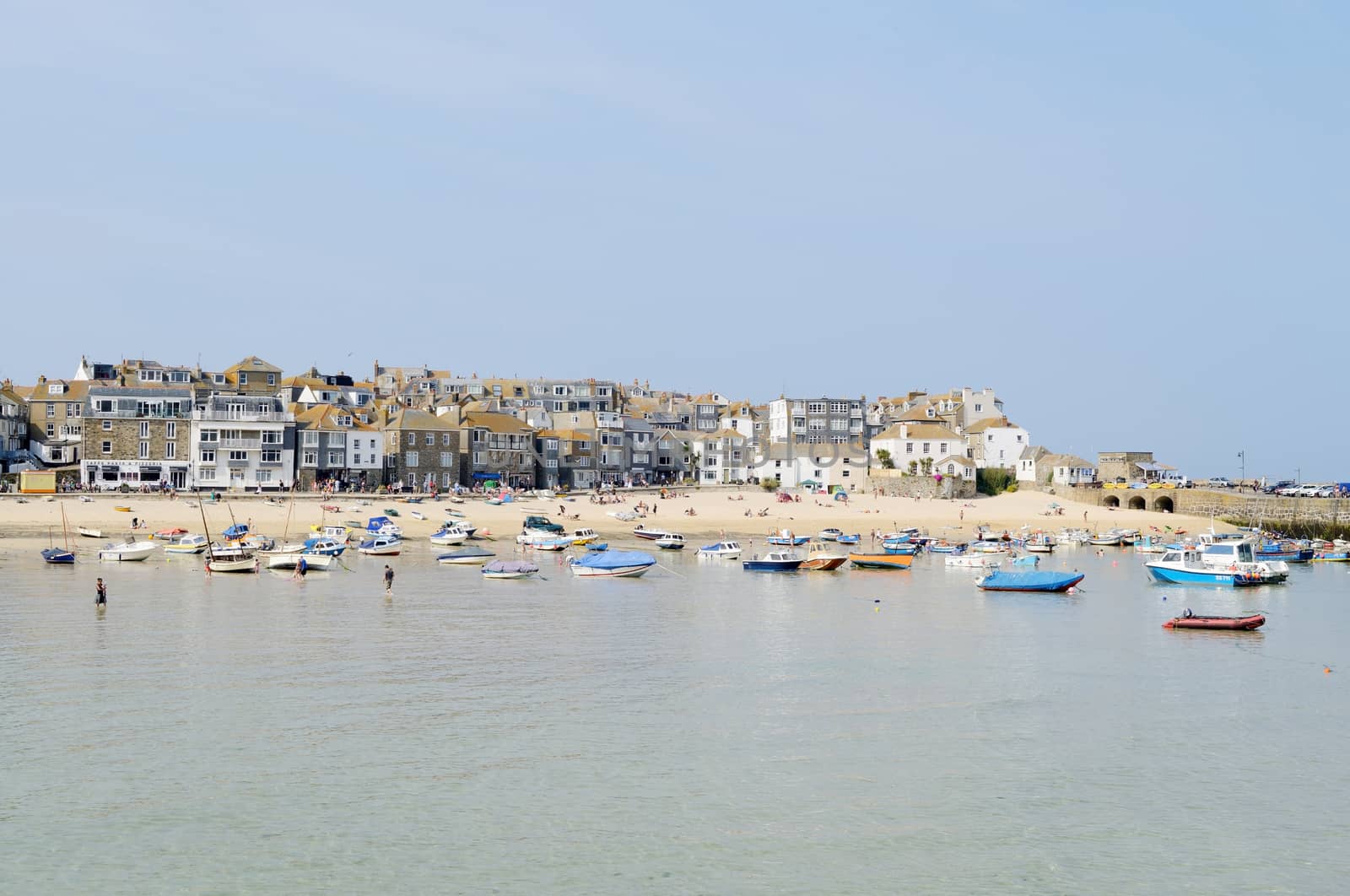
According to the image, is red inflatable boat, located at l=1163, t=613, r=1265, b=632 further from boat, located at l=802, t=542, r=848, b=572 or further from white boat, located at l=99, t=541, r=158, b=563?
white boat, located at l=99, t=541, r=158, b=563

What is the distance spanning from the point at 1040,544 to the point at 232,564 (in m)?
51.6

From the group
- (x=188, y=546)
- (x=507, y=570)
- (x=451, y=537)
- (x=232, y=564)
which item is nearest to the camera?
(x=232, y=564)

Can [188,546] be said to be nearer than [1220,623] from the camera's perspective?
No

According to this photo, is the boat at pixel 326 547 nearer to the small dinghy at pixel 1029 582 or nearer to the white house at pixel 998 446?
the small dinghy at pixel 1029 582

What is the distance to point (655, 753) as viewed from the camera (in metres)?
26.3

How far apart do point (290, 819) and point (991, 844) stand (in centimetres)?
1212

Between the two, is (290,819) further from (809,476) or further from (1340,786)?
(809,476)

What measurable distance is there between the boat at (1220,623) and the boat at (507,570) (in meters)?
28.9

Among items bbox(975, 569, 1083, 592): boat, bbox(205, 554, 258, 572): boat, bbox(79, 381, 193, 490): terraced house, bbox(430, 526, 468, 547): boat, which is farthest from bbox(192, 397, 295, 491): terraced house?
bbox(975, 569, 1083, 592): boat

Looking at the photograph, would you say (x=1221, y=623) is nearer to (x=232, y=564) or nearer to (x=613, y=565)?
(x=613, y=565)

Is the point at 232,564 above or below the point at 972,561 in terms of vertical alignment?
above

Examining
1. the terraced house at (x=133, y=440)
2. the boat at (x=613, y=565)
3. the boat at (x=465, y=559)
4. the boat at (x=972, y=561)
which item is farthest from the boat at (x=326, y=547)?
the terraced house at (x=133, y=440)

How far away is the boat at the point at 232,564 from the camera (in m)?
58.5

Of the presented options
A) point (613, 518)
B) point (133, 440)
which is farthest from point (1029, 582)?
point (133, 440)
